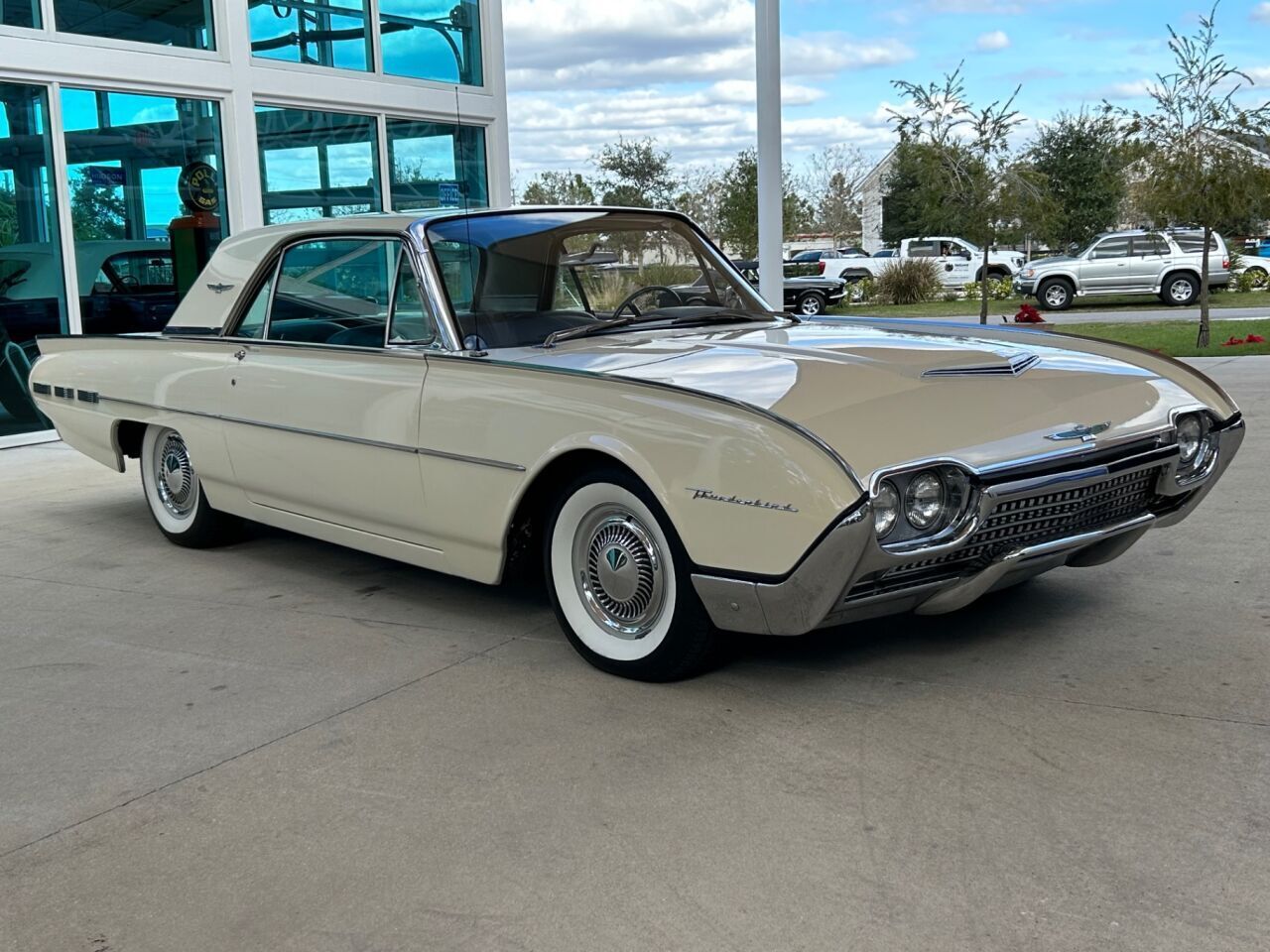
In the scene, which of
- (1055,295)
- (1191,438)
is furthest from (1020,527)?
(1055,295)

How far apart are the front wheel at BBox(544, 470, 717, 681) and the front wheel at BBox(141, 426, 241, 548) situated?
2375 mm

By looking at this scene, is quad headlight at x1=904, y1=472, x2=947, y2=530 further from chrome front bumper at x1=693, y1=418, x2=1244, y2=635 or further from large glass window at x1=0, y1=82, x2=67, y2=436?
large glass window at x1=0, y1=82, x2=67, y2=436

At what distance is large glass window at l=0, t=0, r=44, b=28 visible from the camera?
9.22m

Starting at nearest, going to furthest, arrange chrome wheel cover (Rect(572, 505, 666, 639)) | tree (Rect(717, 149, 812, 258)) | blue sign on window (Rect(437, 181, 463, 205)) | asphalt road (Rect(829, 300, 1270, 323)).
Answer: chrome wheel cover (Rect(572, 505, 666, 639))
blue sign on window (Rect(437, 181, 463, 205))
asphalt road (Rect(829, 300, 1270, 323))
tree (Rect(717, 149, 812, 258))

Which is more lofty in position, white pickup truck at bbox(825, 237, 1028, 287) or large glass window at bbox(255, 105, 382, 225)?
large glass window at bbox(255, 105, 382, 225)

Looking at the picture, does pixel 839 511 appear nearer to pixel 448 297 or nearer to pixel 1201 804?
pixel 1201 804

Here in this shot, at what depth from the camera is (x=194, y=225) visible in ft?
34.9

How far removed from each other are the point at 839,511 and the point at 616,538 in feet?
2.89

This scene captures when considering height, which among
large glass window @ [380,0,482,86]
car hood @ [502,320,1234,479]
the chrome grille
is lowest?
the chrome grille

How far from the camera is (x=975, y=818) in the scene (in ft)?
9.31

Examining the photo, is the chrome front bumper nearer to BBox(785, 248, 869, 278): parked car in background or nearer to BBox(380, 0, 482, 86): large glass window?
BBox(380, 0, 482, 86): large glass window

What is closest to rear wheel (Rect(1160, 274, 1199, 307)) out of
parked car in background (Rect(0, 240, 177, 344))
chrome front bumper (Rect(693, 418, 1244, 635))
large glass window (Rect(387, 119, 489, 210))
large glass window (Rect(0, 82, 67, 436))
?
large glass window (Rect(387, 119, 489, 210))

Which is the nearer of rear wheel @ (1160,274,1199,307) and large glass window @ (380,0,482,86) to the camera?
large glass window @ (380,0,482,86)

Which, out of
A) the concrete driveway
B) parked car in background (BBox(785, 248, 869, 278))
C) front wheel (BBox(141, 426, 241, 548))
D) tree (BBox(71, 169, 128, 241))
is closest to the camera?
the concrete driveway
